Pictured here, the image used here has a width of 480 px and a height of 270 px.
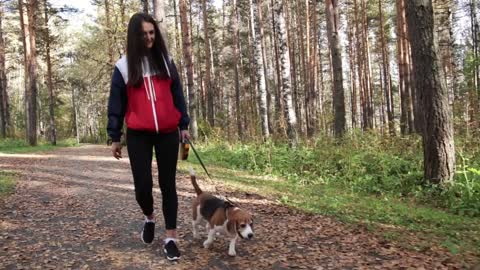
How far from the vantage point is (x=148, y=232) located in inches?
175

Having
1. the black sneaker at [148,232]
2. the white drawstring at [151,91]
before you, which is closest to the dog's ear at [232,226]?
the black sneaker at [148,232]

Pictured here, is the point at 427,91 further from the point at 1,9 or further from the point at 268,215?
the point at 1,9

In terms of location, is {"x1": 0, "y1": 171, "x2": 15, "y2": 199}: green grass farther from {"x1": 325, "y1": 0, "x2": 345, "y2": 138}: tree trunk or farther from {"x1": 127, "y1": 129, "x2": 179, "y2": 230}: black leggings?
{"x1": 325, "y1": 0, "x2": 345, "y2": 138}: tree trunk

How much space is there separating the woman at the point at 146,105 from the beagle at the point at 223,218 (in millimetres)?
487

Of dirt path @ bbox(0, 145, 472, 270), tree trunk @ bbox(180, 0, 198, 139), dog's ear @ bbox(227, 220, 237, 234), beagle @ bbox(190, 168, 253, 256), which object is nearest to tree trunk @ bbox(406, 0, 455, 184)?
dirt path @ bbox(0, 145, 472, 270)

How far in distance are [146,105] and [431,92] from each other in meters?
5.71

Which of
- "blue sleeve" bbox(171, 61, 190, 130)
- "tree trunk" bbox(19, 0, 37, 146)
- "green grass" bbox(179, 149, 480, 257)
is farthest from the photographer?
"tree trunk" bbox(19, 0, 37, 146)

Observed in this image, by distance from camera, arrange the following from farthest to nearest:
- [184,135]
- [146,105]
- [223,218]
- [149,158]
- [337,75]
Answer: [337,75], [223,218], [184,135], [149,158], [146,105]

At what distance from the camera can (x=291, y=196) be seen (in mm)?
7566

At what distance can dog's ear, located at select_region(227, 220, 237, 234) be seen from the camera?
13.2 ft

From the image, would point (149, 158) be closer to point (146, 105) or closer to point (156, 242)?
point (146, 105)

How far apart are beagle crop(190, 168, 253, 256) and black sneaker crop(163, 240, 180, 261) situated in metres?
0.44

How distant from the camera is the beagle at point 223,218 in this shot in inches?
156

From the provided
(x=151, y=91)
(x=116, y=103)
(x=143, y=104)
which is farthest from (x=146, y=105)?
(x=116, y=103)
